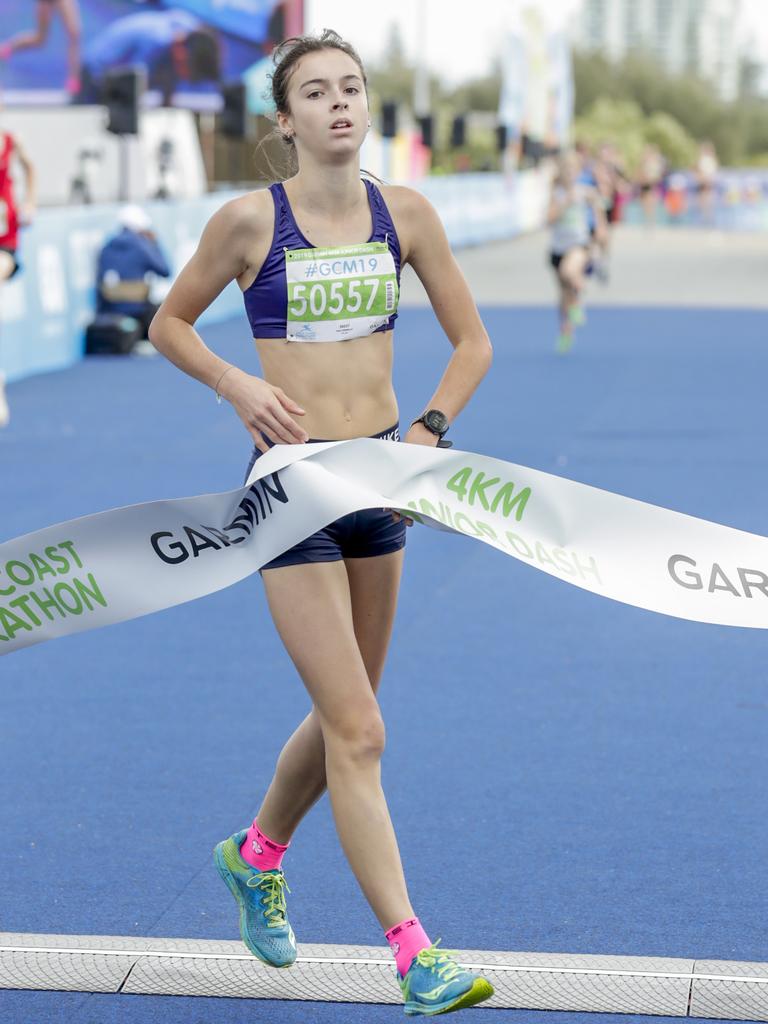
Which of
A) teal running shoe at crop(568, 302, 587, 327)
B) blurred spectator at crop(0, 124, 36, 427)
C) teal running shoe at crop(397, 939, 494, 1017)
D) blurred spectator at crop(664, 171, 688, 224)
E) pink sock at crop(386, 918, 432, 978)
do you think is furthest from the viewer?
blurred spectator at crop(664, 171, 688, 224)

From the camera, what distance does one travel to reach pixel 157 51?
36.4 meters

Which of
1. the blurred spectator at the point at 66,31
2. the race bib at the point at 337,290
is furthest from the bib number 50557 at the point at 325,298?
the blurred spectator at the point at 66,31

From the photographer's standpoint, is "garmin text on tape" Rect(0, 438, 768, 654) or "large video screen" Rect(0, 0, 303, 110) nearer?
"garmin text on tape" Rect(0, 438, 768, 654)

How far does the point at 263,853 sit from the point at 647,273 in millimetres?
29147

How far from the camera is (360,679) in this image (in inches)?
151

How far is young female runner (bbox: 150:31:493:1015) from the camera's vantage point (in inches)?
151

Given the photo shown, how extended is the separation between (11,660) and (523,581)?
8.43 feet

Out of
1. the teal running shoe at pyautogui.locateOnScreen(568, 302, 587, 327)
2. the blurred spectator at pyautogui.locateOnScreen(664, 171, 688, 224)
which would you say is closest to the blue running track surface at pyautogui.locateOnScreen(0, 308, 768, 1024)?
the teal running shoe at pyautogui.locateOnScreen(568, 302, 587, 327)

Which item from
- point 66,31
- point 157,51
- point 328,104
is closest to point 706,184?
point 157,51

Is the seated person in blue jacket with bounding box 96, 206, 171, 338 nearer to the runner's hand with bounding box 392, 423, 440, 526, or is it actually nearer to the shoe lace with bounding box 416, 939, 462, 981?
the runner's hand with bounding box 392, 423, 440, 526

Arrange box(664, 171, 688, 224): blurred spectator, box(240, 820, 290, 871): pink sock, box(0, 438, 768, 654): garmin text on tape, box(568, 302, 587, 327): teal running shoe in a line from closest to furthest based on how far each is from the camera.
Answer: box(0, 438, 768, 654): garmin text on tape
box(240, 820, 290, 871): pink sock
box(568, 302, 587, 327): teal running shoe
box(664, 171, 688, 224): blurred spectator

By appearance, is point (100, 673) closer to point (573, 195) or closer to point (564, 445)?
point (564, 445)

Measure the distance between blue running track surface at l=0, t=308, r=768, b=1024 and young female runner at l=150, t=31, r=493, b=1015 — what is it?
1.31 feet

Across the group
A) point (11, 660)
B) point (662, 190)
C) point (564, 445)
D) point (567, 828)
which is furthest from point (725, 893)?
point (662, 190)
